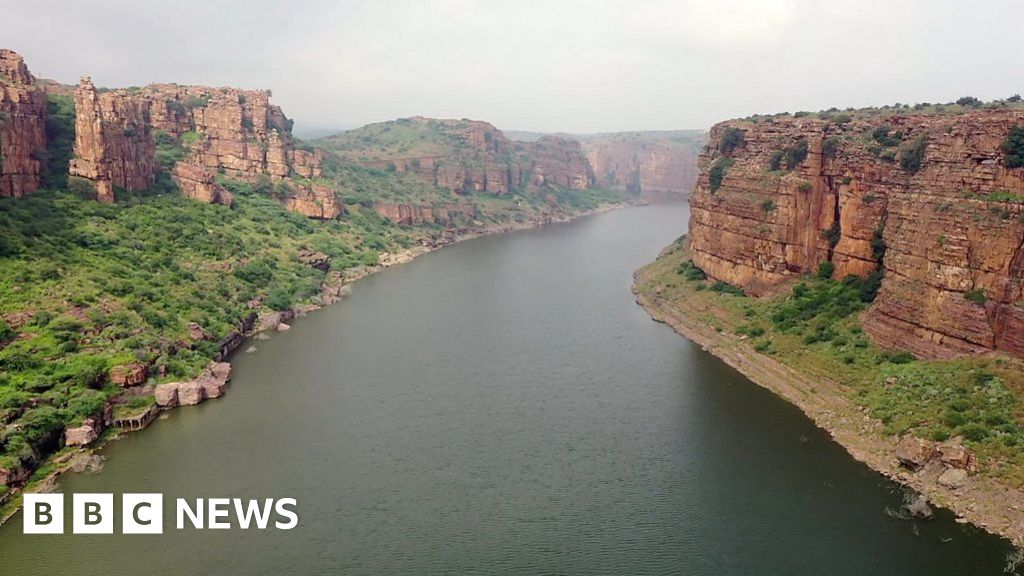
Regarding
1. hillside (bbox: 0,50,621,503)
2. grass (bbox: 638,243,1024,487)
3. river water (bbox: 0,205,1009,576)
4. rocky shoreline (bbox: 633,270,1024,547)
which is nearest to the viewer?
river water (bbox: 0,205,1009,576)

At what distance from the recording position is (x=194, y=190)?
70.7 meters

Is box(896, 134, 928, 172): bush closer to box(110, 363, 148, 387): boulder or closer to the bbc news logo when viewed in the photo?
the bbc news logo

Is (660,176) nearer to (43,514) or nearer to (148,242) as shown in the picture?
(148,242)

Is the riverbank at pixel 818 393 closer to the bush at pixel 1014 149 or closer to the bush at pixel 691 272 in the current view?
the bush at pixel 691 272

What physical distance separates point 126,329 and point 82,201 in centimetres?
1997

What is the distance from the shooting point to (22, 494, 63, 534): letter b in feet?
88.8

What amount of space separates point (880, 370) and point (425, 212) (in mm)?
75380

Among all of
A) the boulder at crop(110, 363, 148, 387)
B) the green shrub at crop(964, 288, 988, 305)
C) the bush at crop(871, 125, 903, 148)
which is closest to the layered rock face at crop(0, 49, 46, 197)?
the boulder at crop(110, 363, 148, 387)

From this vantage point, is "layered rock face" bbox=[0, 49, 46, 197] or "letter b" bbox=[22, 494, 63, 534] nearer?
"letter b" bbox=[22, 494, 63, 534]

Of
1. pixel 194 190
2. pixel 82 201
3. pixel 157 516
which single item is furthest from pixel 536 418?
pixel 194 190

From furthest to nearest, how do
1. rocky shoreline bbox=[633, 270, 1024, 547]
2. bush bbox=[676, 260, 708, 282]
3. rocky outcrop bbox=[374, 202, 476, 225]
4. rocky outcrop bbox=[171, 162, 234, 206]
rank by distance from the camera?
1. rocky outcrop bbox=[374, 202, 476, 225]
2. rocky outcrop bbox=[171, 162, 234, 206]
3. bush bbox=[676, 260, 708, 282]
4. rocky shoreline bbox=[633, 270, 1024, 547]

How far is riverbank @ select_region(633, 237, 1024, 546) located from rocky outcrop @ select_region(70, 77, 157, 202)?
4578cm

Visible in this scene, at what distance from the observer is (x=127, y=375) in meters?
37.9

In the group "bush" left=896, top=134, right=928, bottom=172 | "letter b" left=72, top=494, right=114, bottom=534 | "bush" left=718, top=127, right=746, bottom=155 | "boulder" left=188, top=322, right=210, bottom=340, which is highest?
"bush" left=718, top=127, right=746, bottom=155
